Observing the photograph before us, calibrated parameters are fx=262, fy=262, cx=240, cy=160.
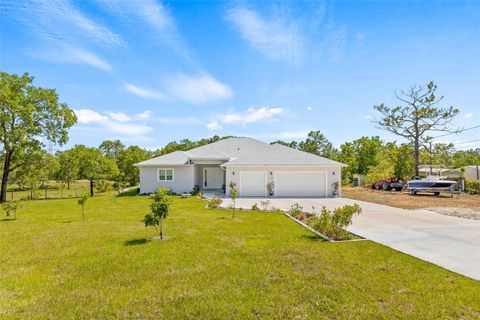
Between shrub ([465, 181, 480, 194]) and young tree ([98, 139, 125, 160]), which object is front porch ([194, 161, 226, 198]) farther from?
young tree ([98, 139, 125, 160])

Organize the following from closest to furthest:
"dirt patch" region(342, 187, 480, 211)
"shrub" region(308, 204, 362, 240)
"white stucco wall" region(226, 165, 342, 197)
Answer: "shrub" region(308, 204, 362, 240) < "dirt patch" region(342, 187, 480, 211) < "white stucco wall" region(226, 165, 342, 197)

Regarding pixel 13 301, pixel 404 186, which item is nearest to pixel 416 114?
pixel 404 186

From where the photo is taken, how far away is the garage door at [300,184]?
813 inches

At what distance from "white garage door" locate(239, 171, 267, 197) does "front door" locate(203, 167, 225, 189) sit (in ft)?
18.9

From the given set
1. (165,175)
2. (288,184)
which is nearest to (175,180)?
(165,175)

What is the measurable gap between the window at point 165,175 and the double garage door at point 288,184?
6496mm

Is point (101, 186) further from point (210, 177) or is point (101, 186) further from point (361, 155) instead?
point (361, 155)

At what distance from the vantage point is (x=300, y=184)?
2069 centimetres

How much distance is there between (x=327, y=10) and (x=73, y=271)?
39.4 feet

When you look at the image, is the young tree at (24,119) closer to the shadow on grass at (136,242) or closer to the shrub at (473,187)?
the shadow on grass at (136,242)

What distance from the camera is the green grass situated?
3769 mm

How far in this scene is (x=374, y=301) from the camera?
399 cm

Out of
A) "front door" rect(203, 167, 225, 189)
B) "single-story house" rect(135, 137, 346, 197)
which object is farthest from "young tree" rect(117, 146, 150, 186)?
"front door" rect(203, 167, 225, 189)

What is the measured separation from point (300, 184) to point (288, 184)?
95 cm
